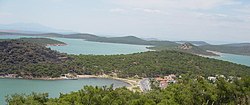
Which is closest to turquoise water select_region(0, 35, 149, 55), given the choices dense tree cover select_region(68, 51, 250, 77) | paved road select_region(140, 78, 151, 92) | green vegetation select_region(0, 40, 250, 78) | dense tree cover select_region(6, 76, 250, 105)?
green vegetation select_region(0, 40, 250, 78)

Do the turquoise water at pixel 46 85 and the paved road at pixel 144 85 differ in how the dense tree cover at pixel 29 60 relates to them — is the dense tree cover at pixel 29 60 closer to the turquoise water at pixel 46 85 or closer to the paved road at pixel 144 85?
the turquoise water at pixel 46 85

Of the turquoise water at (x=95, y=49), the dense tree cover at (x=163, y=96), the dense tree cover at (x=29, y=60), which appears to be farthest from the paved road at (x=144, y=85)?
the turquoise water at (x=95, y=49)

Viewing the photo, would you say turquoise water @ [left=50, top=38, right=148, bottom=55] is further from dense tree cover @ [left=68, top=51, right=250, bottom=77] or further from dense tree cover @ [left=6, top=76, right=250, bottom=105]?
dense tree cover @ [left=6, top=76, right=250, bottom=105]

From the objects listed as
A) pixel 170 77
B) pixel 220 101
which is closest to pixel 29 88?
pixel 170 77

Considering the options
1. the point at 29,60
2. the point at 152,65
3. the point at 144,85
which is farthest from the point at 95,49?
the point at 144,85

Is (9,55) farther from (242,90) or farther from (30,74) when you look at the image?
(242,90)

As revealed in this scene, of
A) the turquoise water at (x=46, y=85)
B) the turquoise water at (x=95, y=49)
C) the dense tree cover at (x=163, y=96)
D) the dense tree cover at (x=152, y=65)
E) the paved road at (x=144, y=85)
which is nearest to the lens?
the dense tree cover at (x=163, y=96)
